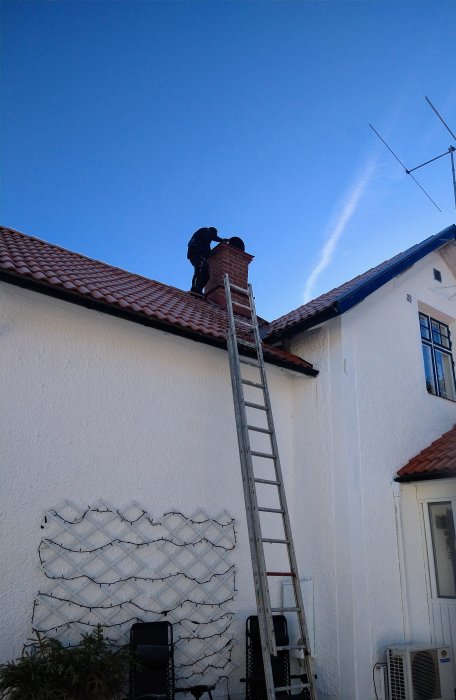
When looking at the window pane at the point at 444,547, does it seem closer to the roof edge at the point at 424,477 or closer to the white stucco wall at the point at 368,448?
the white stucco wall at the point at 368,448

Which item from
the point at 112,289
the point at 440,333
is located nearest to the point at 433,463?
the point at 440,333

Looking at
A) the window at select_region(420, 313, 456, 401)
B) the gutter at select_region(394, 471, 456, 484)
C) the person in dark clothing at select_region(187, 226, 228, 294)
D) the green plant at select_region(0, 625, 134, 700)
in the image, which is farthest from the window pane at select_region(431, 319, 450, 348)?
the green plant at select_region(0, 625, 134, 700)

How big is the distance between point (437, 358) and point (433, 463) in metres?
2.27

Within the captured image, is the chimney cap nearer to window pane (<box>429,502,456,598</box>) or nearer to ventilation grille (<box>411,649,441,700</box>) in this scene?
window pane (<box>429,502,456,598</box>)

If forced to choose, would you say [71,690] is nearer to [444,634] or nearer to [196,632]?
[196,632]

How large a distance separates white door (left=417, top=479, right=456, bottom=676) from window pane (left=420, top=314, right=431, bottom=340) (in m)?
2.54

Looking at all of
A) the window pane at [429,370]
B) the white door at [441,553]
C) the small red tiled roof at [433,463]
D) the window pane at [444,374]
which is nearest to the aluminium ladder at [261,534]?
the small red tiled roof at [433,463]

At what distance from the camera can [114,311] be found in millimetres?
4887

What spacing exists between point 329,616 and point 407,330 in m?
3.96

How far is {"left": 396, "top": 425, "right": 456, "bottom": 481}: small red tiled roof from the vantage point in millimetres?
5777

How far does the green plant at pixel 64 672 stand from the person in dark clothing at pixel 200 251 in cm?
628

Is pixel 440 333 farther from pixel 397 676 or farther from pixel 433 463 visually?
pixel 397 676

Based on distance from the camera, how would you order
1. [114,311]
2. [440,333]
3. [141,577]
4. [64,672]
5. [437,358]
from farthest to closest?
[440,333] → [437,358] → [114,311] → [141,577] → [64,672]

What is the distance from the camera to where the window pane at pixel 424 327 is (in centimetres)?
775
